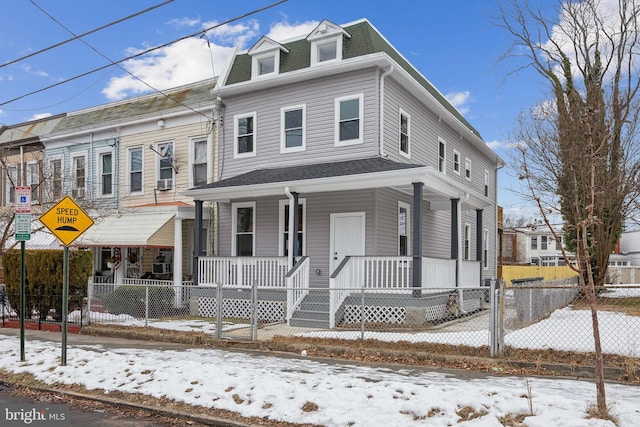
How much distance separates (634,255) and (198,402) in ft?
197

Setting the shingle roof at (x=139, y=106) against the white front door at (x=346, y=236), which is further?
the shingle roof at (x=139, y=106)

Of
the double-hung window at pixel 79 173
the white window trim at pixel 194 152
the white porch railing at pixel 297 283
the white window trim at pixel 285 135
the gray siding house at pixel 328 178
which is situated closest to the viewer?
the white porch railing at pixel 297 283

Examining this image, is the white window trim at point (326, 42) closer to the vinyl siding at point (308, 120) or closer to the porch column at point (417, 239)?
the vinyl siding at point (308, 120)

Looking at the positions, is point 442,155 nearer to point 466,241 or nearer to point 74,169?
point 466,241

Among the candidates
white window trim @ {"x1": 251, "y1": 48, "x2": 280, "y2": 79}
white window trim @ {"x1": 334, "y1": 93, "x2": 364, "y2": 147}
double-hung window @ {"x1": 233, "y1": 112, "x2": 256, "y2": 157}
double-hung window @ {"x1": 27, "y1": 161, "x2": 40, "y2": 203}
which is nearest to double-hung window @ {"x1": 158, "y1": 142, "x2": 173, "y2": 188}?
double-hung window @ {"x1": 233, "y1": 112, "x2": 256, "y2": 157}

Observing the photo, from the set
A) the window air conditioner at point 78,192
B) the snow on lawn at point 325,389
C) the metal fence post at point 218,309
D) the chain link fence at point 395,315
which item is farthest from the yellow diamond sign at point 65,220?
the window air conditioner at point 78,192

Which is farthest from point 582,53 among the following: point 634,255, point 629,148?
point 634,255

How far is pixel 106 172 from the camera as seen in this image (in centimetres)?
1958

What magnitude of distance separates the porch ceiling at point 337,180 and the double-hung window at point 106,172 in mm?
5955

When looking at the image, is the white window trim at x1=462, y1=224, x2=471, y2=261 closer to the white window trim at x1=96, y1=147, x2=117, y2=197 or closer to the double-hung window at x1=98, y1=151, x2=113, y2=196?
the white window trim at x1=96, y1=147, x2=117, y2=197

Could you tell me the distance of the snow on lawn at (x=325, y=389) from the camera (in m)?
5.40

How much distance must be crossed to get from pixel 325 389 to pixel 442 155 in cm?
1371

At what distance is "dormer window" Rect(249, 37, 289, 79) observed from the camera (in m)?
16.0

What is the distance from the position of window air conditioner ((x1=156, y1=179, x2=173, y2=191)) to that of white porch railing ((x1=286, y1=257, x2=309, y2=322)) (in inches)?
267
